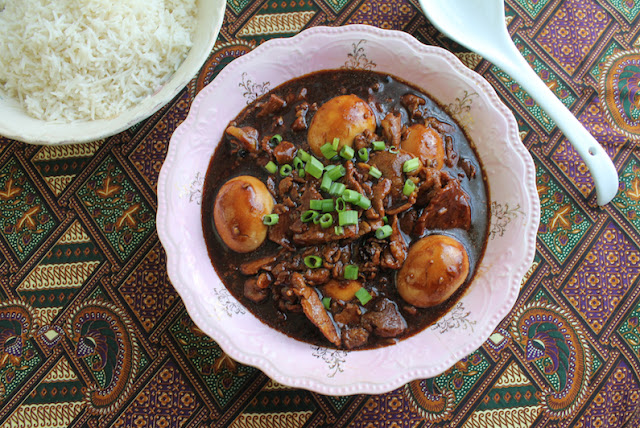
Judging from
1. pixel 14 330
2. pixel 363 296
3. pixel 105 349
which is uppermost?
pixel 363 296

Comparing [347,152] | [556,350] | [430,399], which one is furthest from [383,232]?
[556,350]

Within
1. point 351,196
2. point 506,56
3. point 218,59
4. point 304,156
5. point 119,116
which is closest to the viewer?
point 351,196

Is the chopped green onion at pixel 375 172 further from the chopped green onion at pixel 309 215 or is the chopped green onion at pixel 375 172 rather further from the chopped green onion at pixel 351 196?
the chopped green onion at pixel 309 215

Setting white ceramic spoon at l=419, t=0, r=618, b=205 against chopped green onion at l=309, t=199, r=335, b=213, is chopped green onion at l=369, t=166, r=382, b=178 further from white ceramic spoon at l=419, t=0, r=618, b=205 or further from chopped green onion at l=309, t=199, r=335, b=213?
white ceramic spoon at l=419, t=0, r=618, b=205

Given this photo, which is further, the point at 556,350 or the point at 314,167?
the point at 556,350

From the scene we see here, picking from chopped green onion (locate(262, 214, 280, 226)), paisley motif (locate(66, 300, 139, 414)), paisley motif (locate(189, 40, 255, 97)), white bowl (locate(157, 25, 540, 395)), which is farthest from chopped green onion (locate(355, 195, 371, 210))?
paisley motif (locate(66, 300, 139, 414))

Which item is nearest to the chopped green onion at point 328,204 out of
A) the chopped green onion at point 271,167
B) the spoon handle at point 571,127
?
the chopped green onion at point 271,167

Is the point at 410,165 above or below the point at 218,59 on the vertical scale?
above

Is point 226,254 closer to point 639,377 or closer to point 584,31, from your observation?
point 639,377

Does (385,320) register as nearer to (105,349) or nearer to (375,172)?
(375,172)
